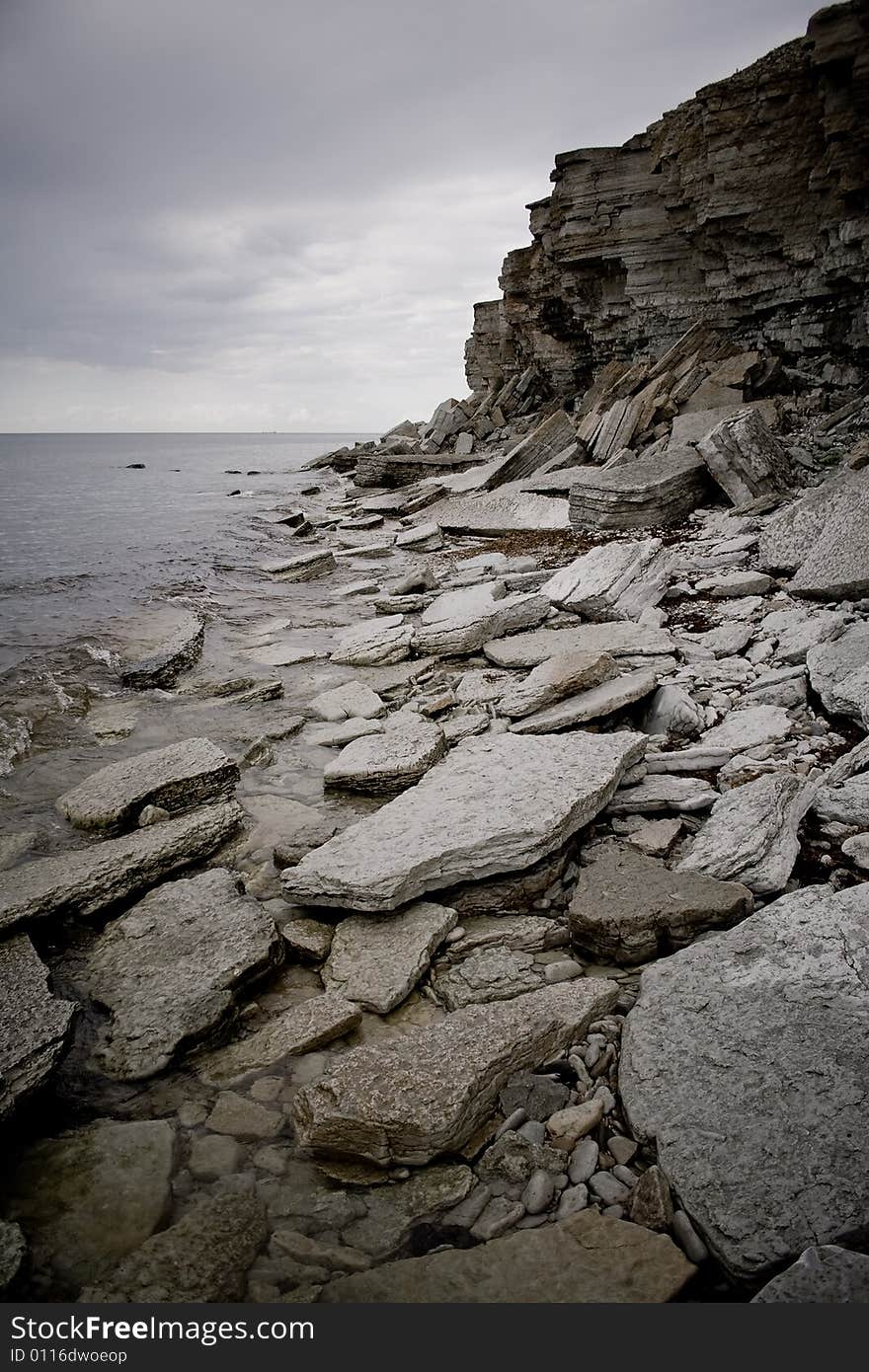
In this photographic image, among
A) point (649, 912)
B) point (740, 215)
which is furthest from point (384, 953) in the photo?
point (740, 215)

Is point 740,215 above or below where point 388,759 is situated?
above

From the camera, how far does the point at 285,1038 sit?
2242mm

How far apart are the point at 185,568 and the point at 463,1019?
11.7m

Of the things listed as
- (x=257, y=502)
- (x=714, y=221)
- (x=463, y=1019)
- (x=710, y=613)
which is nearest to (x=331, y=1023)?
(x=463, y=1019)

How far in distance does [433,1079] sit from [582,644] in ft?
11.9

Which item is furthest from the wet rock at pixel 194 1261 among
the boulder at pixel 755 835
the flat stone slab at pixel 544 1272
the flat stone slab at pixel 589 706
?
the flat stone slab at pixel 589 706

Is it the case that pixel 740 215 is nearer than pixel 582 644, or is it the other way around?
pixel 582 644

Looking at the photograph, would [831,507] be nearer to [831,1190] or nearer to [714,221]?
[831,1190]

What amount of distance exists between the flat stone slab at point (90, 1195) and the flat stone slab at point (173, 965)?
0.85 ft

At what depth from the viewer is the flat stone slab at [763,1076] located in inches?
56.9

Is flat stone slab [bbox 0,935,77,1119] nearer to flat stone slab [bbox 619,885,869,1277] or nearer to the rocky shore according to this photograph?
the rocky shore

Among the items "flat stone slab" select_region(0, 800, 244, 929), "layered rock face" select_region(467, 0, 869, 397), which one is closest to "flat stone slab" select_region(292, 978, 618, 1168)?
"flat stone slab" select_region(0, 800, 244, 929)

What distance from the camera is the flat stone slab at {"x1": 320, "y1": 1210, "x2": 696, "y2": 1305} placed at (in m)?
1.41

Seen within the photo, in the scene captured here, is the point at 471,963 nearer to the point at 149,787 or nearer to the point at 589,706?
the point at 589,706
